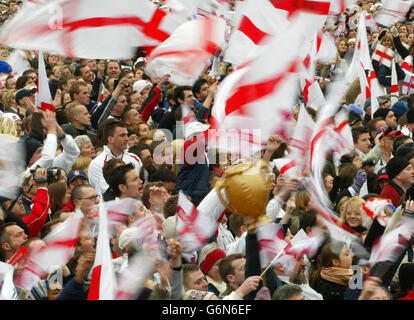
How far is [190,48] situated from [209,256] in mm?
1661

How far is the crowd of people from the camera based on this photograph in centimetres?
568

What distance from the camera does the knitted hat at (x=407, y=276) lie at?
580 centimetres

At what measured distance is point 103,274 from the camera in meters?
4.96

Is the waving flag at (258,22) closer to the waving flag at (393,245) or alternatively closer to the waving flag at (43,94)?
the waving flag at (393,245)

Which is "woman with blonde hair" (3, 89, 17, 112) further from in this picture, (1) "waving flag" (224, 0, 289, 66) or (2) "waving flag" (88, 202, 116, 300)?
(2) "waving flag" (88, 202, 116, 300)

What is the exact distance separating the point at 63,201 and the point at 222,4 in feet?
11.8

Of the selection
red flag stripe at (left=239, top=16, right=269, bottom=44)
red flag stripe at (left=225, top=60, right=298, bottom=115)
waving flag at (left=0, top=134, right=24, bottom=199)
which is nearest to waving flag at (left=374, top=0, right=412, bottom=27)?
red flag stripe at (left=239, top=16, right=269, bottom=44)

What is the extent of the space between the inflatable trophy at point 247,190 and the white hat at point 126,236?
3.23 feet

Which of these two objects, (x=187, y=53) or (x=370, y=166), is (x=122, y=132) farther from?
(x=370, y=166)

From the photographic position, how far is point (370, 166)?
9945 millimetres

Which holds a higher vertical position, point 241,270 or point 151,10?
point 151,10

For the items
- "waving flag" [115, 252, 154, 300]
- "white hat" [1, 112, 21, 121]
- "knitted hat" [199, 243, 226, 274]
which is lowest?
"white hat" [1, 112, 21, 121]

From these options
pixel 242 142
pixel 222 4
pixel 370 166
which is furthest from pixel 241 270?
pixel 222 4

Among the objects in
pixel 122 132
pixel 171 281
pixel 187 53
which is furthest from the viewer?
pixel 122 132
